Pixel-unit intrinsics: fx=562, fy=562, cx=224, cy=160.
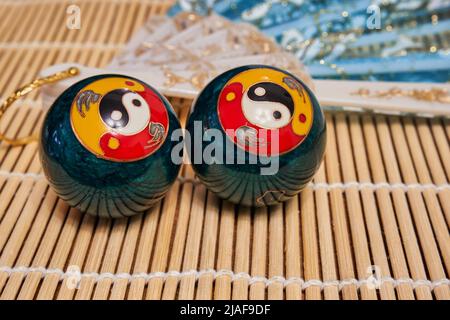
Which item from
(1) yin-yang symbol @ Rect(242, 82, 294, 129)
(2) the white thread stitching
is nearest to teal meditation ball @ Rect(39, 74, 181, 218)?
(1) yin-yang symbol @ Rect(242, 82, 294, 129)

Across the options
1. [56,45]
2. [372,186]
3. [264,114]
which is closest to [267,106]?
[264,114]

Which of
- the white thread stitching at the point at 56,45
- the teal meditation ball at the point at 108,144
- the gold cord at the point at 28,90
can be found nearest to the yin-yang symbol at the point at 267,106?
the teal meditation ball at the point at 108,144

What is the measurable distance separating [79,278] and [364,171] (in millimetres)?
501

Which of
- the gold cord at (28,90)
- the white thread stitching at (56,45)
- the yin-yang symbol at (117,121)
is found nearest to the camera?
the yin-yang symbol at (117,121)

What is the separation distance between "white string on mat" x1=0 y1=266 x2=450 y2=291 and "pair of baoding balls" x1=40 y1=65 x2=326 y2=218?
0.09 meters

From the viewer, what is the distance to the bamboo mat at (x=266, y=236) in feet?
2.52

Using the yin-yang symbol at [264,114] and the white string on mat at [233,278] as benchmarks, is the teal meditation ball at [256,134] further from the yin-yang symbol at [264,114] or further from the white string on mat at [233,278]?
the white string on mat at [233,278]

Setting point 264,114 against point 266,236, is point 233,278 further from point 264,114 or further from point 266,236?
point 264,114

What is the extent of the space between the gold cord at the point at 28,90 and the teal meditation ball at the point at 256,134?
29 centimetres

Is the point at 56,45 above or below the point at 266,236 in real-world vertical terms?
above

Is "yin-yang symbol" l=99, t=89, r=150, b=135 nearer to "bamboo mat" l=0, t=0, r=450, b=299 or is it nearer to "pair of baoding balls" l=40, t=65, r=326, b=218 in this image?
"pair of baoding balls" l=40, t=65, r=326, b=218

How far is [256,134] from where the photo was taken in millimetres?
742

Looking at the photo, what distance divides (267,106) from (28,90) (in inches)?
16.1

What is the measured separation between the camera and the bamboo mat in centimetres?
77
